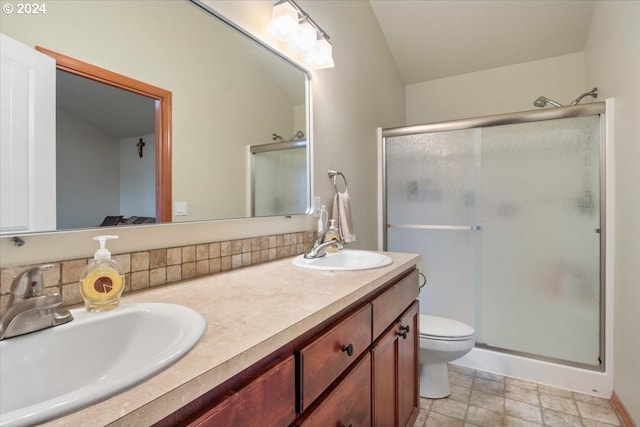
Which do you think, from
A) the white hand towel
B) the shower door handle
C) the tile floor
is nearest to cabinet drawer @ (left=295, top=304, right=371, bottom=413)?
the white hand towel

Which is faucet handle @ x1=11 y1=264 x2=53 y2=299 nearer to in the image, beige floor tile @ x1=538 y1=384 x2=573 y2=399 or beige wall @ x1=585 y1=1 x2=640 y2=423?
beige wall @ x1=585 y1=1 x2=640 y2=423

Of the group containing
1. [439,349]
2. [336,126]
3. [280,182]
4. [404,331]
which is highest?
[336,126]

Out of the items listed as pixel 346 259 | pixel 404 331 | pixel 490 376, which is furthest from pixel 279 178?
pixel 490 376

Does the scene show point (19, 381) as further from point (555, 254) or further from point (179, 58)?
point (555, 254)

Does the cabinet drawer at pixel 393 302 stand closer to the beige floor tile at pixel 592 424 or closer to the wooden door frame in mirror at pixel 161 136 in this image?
the wooden door frame in mirror at pixel 161 136

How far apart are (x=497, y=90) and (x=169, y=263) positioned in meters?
3.13

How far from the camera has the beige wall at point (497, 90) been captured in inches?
104

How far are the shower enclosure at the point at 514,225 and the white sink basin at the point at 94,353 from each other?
207 cm

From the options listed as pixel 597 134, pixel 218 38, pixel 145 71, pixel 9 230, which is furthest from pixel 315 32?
pixel 597 134

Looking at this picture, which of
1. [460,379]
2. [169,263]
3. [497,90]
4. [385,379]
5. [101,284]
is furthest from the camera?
[497,90]

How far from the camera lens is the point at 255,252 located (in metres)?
1.28

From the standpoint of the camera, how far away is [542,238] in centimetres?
203

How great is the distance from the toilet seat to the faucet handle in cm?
170

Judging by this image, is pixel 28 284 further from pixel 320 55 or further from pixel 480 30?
pixel 480 30
